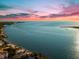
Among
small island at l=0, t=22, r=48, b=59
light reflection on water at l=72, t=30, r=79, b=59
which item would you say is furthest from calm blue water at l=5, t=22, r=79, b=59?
small island at l=0, t=22, r=48, b=59

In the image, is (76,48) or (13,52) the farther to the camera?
(76,48)

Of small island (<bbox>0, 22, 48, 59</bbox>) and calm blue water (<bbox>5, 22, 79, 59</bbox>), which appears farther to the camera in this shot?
calm blue water (<bbox>5, 22, 79, 59</bbox>)

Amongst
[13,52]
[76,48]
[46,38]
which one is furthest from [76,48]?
[13,52]

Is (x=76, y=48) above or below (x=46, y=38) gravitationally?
below

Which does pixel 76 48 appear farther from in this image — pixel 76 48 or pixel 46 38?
pixel 46 38

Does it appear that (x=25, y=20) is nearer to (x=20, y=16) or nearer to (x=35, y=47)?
Answer: (x=20, y=16)

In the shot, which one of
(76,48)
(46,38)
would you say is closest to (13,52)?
(46,38)

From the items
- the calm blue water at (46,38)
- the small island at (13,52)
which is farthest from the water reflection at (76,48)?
the small island at (13,52)

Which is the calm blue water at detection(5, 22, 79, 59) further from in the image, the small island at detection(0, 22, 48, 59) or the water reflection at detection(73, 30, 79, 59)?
the small island at detection(0, 22, 48, 59)

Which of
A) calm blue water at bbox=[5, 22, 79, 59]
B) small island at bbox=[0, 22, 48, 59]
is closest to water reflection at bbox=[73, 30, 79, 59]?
calm blue water at bbox=[5, 22, 79, 59]

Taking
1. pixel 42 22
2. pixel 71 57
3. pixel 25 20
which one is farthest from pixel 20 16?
pixel 71 57
